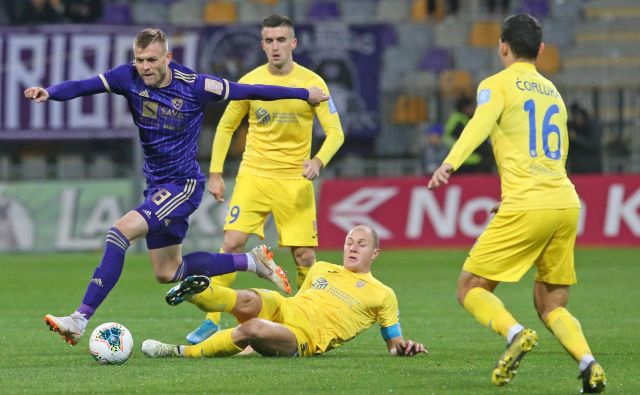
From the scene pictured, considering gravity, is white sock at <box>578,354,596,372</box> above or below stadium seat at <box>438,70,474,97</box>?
below

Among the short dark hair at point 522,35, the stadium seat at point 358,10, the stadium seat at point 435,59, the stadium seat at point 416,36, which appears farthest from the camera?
the stadium seat at point 358,10

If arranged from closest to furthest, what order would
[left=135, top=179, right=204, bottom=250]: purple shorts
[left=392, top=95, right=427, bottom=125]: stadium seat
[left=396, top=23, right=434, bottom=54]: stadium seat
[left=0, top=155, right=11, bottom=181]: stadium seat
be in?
[left=135, top=179, right=204, bottom=250]: purple shorts
[left=0, top=155, right=11, bottom=181]: stadium seat
[left=392, top=95, right=427, bottom=125]: stadium seat
[left=396, top=23, right=434, bottom=54]: stadium seat

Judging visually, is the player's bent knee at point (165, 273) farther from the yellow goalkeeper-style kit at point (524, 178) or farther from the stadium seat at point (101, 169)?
the stadium seat at point (101, 169)

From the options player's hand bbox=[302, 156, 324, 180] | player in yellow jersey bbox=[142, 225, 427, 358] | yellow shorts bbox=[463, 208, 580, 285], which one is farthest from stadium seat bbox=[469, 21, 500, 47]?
yellow shorts bbox=[463, 208, 580, 285]

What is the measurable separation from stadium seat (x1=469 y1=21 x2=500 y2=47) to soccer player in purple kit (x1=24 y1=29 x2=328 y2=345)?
51.1 ft

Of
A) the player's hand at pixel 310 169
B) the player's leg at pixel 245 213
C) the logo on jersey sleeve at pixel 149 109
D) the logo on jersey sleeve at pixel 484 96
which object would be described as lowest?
the player's leg at pixel 245 213

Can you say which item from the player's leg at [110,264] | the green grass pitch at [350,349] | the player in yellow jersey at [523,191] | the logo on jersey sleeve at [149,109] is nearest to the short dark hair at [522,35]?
the player in yellow jersey at [523,191]

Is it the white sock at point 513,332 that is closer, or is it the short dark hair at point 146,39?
the white sock at point 513,332

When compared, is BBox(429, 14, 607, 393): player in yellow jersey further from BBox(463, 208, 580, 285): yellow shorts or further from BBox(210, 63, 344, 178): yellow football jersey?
BBox(210, 63, 344, 178): yellow football jersey

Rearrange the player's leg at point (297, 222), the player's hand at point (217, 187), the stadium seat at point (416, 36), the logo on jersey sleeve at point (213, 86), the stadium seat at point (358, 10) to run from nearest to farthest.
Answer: the logo on jersey sleeve at point (213, 86) < the player's hand at point (217, 187) < the player's leg at point (297, 222) < the stadium seat at point (416, 36) < the stadium seat at point (358, 10)

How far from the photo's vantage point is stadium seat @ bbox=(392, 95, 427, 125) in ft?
71.7

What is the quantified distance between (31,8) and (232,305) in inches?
572

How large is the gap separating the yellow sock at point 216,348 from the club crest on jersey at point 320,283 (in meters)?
0.68

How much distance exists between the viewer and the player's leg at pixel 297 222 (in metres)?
10.3
